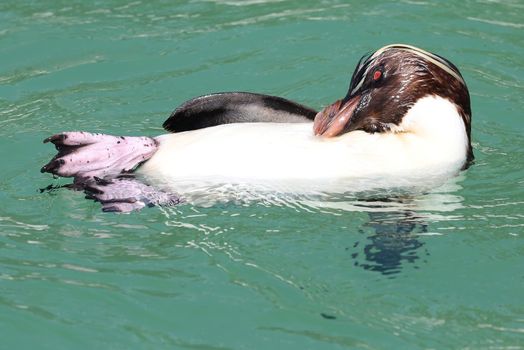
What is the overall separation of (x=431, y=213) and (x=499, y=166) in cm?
97

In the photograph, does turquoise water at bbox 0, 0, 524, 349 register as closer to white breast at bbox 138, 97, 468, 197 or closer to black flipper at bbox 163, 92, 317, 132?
white breast at bbox 138, 97, 468, 197

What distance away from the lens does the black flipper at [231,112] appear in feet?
20.4

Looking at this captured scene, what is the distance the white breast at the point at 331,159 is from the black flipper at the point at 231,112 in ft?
1.54

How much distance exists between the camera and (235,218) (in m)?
5.47

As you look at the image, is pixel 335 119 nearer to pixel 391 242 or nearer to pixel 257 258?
pixel 391 242

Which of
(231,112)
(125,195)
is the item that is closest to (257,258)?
(125,195)

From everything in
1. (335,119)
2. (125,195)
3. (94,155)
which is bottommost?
(125,195)

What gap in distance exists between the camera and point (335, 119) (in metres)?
5.79

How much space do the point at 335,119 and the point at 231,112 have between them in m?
0.70

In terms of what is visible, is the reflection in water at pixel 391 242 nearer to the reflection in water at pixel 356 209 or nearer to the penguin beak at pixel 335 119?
the reflection in water at pixel 356 209

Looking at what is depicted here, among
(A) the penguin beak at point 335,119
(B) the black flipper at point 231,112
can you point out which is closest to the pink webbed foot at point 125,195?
(B) the black flipper at point 231,112

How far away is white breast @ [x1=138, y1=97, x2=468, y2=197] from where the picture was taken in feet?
18.0

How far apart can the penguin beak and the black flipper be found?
266 millimetres

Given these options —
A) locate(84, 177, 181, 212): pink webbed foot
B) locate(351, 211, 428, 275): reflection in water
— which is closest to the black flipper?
locate(84, 177, 181, 212): pink webbed foot
